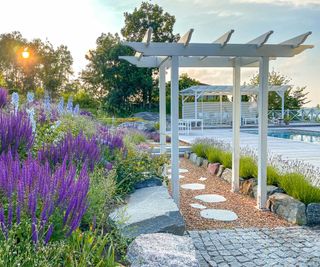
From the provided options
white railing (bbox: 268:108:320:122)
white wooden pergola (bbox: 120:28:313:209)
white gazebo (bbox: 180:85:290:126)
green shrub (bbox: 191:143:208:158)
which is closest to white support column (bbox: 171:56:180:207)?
white wooden pergola (bbox: 120:28:313:209)

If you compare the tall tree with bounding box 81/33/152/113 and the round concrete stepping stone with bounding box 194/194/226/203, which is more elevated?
the tall tree with bounding box 81/33/152/113

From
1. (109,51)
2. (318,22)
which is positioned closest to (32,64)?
(109,51)

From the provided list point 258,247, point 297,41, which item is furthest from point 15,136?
point 297,41

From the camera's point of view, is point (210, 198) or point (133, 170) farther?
point (210, 198)

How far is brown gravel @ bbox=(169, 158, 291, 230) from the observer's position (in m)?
4.09

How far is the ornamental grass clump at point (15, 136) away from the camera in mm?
2598

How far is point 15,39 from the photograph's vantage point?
1157 inches

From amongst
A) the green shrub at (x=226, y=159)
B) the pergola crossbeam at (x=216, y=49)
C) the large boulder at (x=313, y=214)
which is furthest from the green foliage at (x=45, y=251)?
the green shrub at (x=226, y=159)

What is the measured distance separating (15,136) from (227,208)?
123 inches

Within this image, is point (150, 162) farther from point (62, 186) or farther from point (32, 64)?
point (32, 64)

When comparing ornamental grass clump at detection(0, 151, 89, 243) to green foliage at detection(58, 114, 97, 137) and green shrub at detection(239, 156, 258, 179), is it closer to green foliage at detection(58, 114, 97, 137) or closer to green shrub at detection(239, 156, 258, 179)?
green foliage at detection(58, 114, 97, 137)

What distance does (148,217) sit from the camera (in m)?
2.81

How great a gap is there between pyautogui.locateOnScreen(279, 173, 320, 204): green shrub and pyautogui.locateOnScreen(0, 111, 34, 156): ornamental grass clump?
3.21 m

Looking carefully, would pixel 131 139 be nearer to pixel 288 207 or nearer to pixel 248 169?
pixel 248 169
